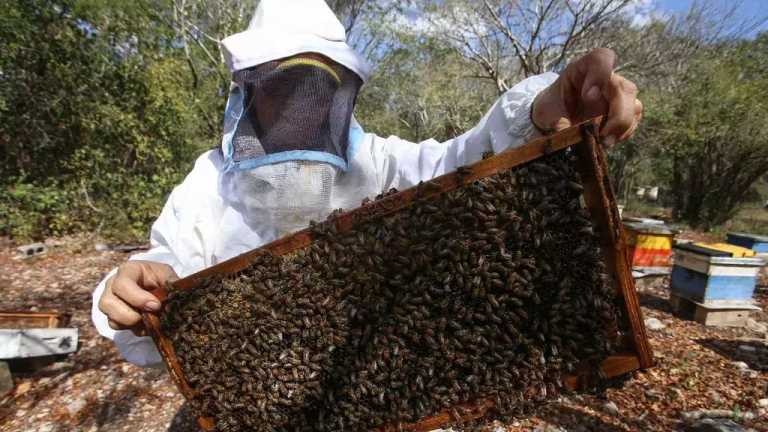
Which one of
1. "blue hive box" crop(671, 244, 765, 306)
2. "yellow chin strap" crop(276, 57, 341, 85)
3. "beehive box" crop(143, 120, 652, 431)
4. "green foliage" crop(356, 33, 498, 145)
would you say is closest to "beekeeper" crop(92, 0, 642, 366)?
"yellow chin strap" crop(276, 57, 341, 85)

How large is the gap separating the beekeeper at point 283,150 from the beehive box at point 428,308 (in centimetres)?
39

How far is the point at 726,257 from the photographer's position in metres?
6.21

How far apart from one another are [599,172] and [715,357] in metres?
5.81

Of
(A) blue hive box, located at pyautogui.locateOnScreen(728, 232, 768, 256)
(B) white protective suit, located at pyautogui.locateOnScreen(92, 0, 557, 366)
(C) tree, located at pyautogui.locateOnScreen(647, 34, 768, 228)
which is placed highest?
(C) tree, located at pyautogui.locateOnScreen(647, 34, 768, 228)

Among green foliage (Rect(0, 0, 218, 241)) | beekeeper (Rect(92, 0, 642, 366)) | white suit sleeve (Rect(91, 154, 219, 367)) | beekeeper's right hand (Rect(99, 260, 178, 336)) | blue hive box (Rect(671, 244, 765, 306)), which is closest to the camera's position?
beekeeper's right hand (Rect(99, 260, 178, 336))

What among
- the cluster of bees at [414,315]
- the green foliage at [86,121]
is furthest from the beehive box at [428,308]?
the green foliage at [86,121]

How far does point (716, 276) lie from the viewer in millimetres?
6273

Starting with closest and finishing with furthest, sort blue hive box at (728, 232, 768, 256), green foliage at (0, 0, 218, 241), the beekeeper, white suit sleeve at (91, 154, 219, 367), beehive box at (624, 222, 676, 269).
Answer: the beekeeper → white suit sleeve at (91, 154, 219, 367) → beehive box at (624, 222, 676, 269) → blue hive box at (728, 232, 768, 256) → green foliage at (0, 0, 218, 241)

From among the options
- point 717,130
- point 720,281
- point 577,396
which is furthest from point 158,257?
point 717,130

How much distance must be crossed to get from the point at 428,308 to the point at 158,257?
1566mm

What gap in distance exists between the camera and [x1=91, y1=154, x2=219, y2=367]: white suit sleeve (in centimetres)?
225

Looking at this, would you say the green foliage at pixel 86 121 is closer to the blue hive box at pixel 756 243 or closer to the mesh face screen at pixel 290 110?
the mesh face screen at pixel 290 110

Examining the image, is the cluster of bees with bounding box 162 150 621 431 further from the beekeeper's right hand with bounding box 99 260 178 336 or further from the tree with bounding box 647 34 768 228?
the tree with bounding box 647 34 768 228

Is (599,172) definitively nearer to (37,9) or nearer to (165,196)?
(165,196)
